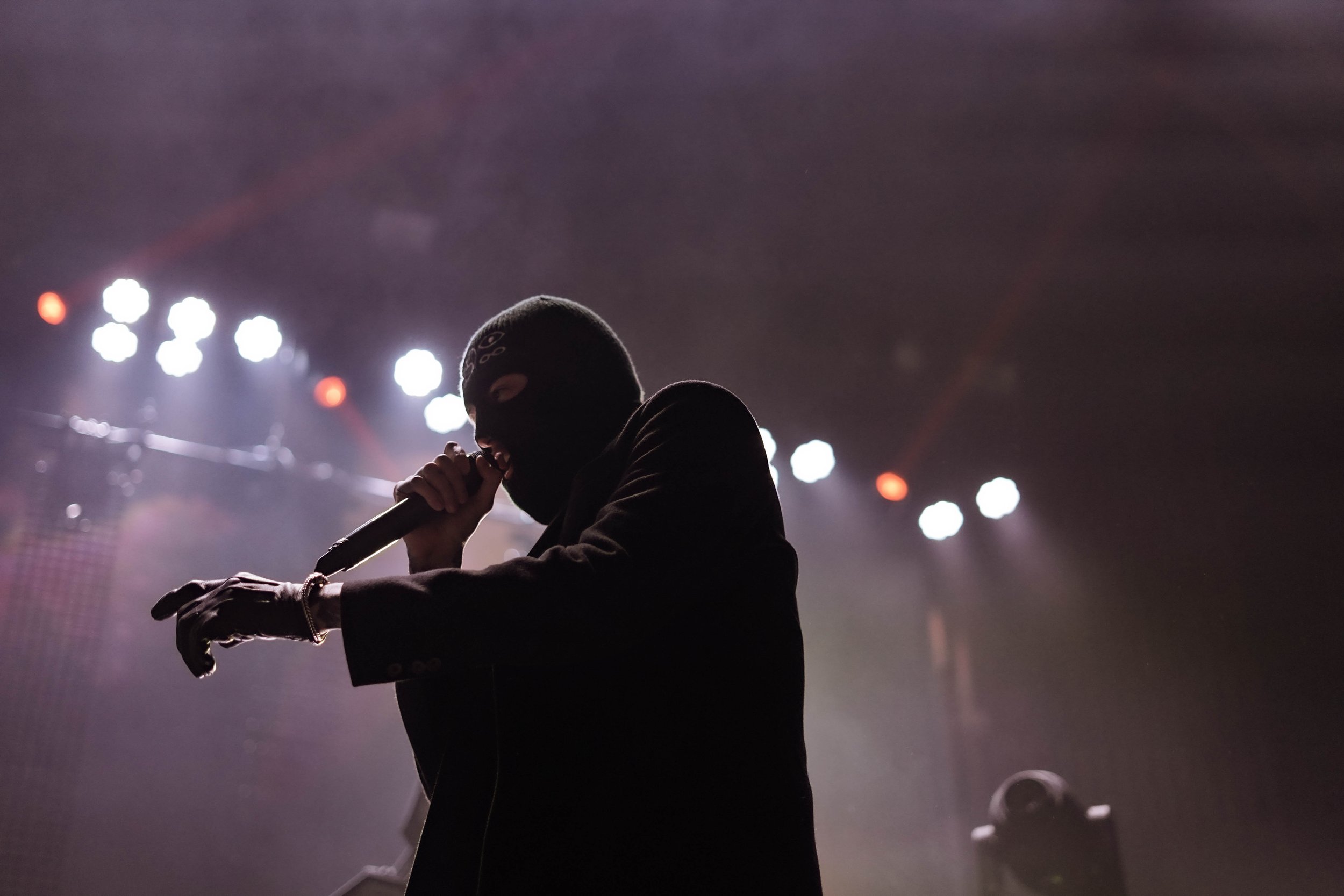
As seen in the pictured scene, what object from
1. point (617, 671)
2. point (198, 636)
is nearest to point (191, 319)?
point (198, 636)

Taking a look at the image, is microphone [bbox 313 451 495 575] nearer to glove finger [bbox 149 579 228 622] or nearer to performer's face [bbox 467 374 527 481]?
performer's face [bbox 467 374 527 481]

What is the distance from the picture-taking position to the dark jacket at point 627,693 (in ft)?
3.46

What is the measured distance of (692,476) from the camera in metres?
1.24

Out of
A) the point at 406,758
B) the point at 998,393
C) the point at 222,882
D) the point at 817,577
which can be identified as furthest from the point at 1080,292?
the point at 222,882

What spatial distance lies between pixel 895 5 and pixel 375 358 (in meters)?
4.78

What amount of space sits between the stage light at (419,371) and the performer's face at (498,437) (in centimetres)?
525

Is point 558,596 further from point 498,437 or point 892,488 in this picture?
point 892,488

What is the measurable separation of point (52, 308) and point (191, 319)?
82 centimetres

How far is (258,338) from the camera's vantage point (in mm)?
6469

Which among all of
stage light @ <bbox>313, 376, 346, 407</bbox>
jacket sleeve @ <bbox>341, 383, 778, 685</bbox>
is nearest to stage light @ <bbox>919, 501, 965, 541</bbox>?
stage light @ <bbox>313, 376, 346, 407</bbox>

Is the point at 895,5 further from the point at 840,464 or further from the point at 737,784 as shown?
the point at 737,784

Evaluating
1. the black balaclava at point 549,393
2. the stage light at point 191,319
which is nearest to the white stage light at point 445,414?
the stage light at point 191,319

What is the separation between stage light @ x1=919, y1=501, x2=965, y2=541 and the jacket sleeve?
570 centimetres

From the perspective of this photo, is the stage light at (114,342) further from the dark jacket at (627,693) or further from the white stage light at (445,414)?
the dark jacket at (627,693)
